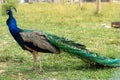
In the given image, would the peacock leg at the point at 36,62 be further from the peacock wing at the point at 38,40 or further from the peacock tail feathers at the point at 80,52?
the peacock tail feathers at the point at 80,52

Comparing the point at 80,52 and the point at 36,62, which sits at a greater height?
the point at 80,52

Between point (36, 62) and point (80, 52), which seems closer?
point (80, 52)

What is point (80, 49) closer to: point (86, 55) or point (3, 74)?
point (86, 55)

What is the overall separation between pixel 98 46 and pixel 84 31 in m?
3.21

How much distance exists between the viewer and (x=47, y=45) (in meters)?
7.38

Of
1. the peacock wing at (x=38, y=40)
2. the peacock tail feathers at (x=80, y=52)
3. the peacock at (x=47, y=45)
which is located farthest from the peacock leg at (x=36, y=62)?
the peacock tail feathers at (x=80, y=52)

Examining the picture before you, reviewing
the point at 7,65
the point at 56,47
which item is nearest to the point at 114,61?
the point at 56,47

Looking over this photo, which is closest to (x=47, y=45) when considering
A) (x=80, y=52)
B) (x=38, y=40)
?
(x=38, y=40)

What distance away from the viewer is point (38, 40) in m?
7.37

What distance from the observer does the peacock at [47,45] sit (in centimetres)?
736

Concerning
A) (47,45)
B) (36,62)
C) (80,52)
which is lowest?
(36,62)

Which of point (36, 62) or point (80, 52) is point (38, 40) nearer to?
point (80, 52)

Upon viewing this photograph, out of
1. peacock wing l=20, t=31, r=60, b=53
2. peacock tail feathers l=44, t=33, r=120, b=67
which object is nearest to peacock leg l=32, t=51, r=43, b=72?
peacock wing l=20, t=31, r=60, b=53

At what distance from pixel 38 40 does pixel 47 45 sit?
179 millimetres
